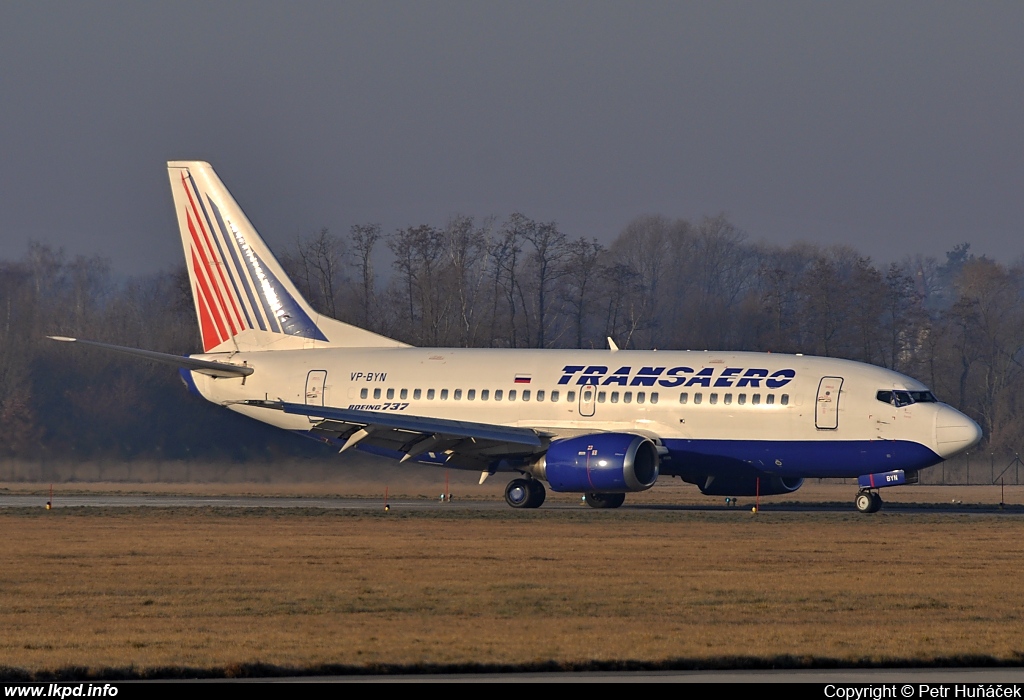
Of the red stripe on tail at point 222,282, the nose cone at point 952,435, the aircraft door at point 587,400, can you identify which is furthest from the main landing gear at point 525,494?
the red stripe on tail at point 222,282

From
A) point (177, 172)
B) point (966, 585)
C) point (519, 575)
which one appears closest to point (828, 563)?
point (966, 585)

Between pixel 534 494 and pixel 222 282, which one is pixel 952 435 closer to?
pixel 534 494

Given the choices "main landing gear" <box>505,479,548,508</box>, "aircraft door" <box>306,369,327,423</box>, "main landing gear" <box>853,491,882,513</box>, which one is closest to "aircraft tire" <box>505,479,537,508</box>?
"main landing gear" <box>505,479,548,508</box>

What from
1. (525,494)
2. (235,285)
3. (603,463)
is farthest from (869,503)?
(235,285)

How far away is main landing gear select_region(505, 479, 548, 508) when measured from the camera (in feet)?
112

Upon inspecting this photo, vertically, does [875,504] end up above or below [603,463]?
below

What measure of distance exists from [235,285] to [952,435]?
19941 millimetres

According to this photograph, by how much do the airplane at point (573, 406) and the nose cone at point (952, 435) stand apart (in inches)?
1.2

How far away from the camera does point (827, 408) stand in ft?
105

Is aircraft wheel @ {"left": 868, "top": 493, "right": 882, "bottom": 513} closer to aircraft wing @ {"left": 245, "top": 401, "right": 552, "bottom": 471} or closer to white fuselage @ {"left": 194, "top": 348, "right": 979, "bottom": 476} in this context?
white fuselage @ {"left": 194, "top": 348, "right": 979, "bottom": 476}

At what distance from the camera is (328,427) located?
34250 mm

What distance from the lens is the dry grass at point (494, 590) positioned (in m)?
13.4

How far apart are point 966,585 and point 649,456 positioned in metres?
13.6

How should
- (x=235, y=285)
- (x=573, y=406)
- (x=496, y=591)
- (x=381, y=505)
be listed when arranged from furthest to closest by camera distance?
(x=235, y=285)
(x=381, y=505)
(x=573, y=406)
(x=496, y=591)
